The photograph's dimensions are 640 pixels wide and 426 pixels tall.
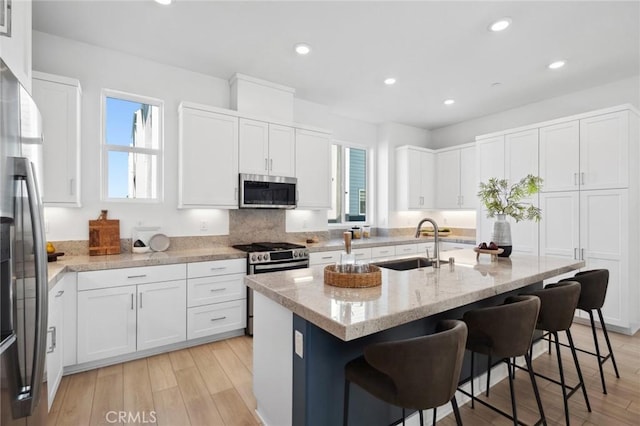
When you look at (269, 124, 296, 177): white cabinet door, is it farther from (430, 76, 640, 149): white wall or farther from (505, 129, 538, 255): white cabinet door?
(430, 76, 640, 149): white wall

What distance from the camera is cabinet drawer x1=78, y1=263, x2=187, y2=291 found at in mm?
2580

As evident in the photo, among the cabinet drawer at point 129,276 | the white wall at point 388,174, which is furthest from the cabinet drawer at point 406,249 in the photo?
the cabinet drawer at point 129,276

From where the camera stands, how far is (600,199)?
11.8 ft

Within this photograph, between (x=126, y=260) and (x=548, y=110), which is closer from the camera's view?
(x=126, y=260)

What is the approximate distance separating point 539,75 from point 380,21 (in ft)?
7.63

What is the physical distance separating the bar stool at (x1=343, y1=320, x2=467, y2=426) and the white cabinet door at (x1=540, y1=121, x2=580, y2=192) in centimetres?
366

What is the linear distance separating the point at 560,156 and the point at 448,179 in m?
1.92

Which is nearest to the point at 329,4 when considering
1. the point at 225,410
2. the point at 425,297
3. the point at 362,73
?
the point at 362,73

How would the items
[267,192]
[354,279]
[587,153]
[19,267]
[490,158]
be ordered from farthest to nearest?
[490,158]
[267,192]
[587,153]
[354,279]
[19,267]

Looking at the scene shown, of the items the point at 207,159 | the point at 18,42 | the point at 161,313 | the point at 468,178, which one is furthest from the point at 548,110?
the point at 18,42

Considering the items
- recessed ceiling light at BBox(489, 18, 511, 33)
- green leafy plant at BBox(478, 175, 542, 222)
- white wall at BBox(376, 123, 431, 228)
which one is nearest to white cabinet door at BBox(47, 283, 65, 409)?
green leafy plant at BBox(478, 175, 542, 222)

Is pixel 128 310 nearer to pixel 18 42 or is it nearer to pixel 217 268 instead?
pixel 217 268

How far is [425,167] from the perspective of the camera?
576cm

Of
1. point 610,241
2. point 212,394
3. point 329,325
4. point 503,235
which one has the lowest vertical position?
point 212,394
